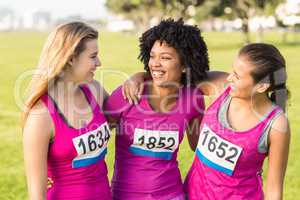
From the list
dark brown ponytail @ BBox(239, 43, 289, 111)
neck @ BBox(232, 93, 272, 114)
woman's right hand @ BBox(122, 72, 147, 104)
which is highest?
dark brown ponytail @ BBox(239, 43, 289, 111)

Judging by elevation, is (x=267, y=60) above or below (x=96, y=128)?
above

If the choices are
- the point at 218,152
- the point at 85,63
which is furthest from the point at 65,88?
the point at 218,152

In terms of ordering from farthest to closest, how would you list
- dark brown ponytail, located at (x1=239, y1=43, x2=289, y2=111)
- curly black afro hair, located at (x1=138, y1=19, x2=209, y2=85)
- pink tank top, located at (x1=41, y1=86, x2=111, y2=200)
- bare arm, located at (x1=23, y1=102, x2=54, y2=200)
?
1. curly black afro hair, located at (x1=138, y1=19, x2=209, y2=85)
2. dark brown ponytail, located at (x1=239, y1=43, x2=289, y2=111)
3. pink tank top, located at (x1=41, y1=86, x2=111, y2=200)
4. bare arm, located at (x1=23, y1=102, x2=54, y2=200)

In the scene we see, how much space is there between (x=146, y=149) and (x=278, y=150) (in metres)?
0.91

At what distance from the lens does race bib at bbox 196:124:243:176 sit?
338 cm

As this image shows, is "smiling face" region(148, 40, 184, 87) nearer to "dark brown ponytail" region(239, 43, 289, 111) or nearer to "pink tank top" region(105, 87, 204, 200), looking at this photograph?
"pink tank top" region(105, 87, 204, 200)

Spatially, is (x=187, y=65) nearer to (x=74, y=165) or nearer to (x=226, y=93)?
(x=226, y=93)

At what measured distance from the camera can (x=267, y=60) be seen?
343 cm

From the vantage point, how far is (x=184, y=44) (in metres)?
3.75

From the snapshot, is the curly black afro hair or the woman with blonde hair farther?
the curly black afro hair

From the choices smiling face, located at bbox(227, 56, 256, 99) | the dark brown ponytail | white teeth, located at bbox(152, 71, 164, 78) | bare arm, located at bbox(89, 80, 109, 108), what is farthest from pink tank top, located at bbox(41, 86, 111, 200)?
the dark brown ponytail

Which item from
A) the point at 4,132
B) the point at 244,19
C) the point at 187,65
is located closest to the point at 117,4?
the point at 244,19

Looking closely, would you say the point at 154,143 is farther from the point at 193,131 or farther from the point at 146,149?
the point at 193,131

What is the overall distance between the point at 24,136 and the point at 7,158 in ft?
18.1
